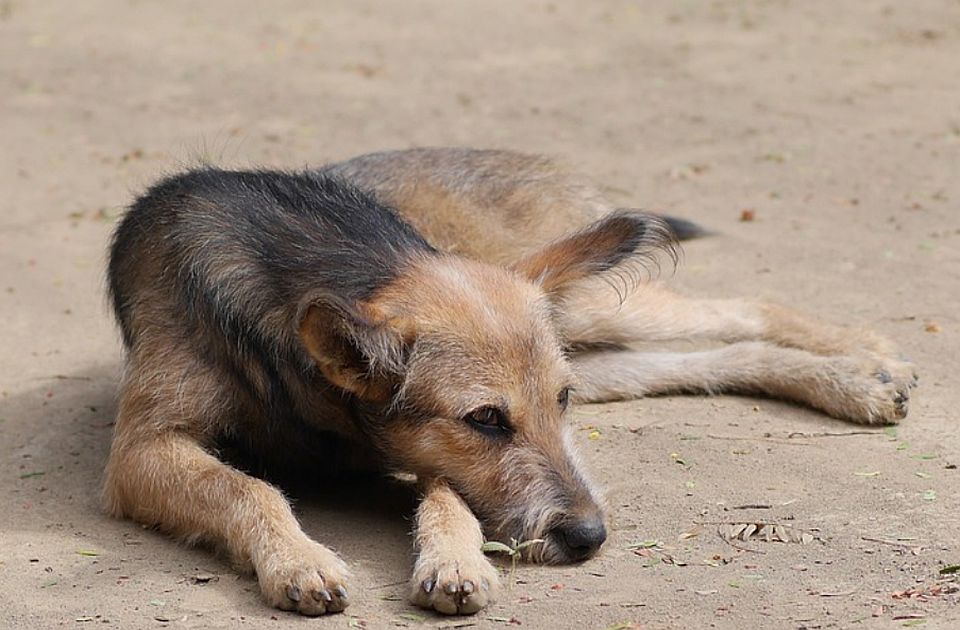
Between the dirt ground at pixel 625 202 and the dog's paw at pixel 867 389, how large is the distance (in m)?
0.09

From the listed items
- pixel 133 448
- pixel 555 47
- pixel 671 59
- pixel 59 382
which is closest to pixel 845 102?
pixel 671 59

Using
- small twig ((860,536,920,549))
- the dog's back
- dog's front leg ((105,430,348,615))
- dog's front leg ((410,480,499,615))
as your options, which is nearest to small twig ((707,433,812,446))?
small twig ((860,536,920,549))

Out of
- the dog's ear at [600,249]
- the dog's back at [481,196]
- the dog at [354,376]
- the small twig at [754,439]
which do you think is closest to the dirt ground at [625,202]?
the small twig at [754,439]

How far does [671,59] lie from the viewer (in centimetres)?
1446

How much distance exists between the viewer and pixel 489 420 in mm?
5527

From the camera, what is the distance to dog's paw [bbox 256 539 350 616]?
200 inches

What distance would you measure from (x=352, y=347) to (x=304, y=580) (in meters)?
0.89

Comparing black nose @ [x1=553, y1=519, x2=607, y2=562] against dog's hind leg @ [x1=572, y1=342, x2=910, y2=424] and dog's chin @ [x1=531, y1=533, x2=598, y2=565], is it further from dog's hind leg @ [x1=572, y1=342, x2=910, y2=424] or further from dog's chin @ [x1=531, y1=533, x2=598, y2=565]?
dog's hind leg @ [x1=572, y1=342, x2=910, y2=424]

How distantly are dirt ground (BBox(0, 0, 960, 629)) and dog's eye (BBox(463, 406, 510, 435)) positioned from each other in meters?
0.55

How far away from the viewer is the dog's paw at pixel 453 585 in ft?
16.6

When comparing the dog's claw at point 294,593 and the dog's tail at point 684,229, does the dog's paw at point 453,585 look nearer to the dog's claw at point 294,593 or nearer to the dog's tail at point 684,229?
the dog's claw at point 294,593

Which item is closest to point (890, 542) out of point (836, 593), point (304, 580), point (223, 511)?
point (836, 593)

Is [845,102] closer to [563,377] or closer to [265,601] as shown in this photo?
[563,377]

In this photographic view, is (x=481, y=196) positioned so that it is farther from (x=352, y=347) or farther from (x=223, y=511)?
(x=223, y=511)
